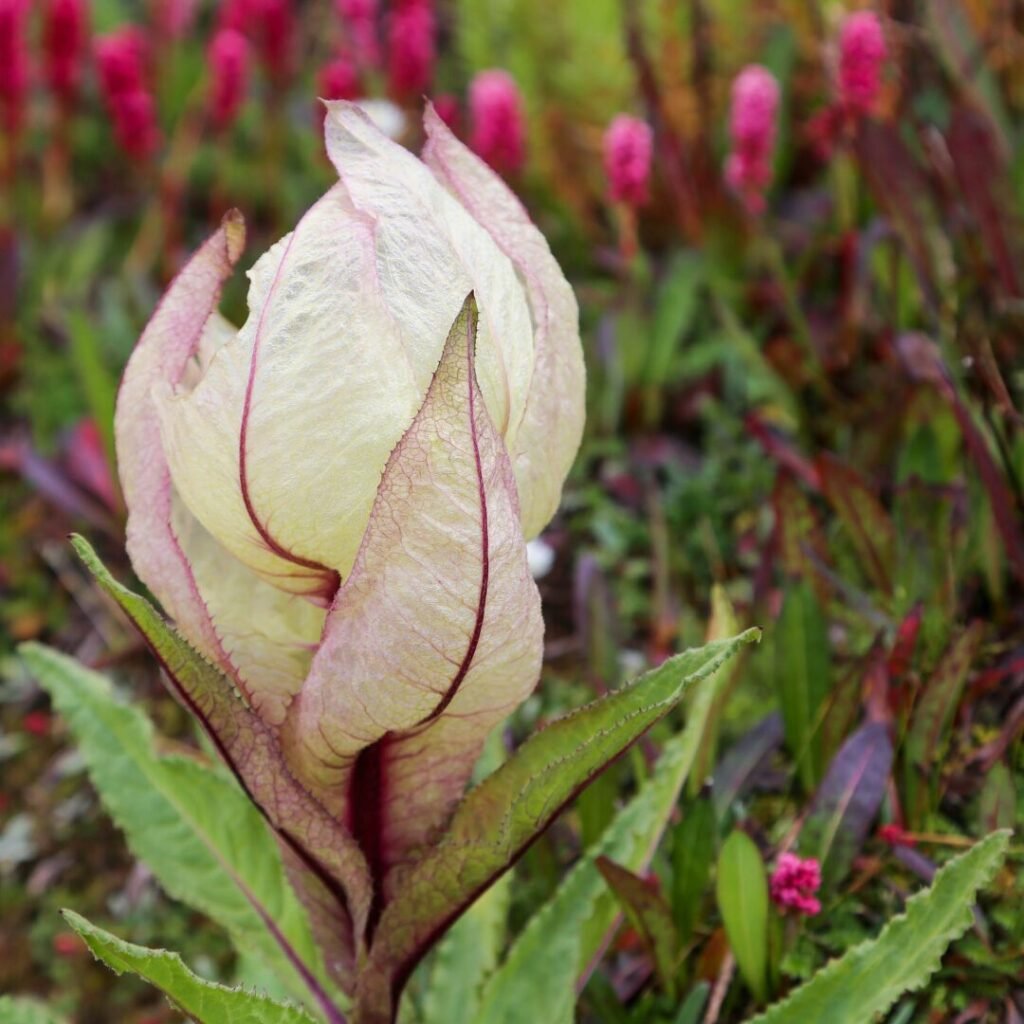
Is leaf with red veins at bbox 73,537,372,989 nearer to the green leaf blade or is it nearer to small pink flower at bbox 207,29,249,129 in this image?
the green leaf blade

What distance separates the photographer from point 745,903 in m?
1.19

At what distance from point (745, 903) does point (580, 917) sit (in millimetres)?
153

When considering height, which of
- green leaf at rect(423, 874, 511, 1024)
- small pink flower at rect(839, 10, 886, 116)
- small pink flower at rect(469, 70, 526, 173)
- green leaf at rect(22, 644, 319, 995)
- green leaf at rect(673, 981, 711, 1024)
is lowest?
green leaf at rect(423, 874, 511, 1024)

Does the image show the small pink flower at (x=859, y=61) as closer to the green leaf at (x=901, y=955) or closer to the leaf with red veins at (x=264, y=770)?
the green leaf at (x=901, y=955)

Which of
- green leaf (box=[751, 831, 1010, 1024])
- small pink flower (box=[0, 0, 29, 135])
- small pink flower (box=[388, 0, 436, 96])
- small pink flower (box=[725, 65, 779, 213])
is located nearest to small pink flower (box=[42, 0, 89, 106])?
small pink flower (box=[0, 0, 29, 135])

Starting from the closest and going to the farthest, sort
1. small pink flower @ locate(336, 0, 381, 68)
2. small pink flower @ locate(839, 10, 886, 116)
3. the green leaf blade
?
the green leaf blade
small pink flower @ locate(839, 10, 886, 116)
small pink flower @ locate(336, 0, 381, 68)

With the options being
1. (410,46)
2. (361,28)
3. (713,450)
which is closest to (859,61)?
(713,450)

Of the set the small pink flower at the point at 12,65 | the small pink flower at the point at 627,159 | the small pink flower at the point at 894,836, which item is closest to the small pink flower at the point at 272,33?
the small pink flower at the point at 12,65

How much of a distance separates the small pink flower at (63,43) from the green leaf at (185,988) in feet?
7.72

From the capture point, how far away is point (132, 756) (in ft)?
4.30

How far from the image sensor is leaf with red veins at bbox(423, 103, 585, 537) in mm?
906

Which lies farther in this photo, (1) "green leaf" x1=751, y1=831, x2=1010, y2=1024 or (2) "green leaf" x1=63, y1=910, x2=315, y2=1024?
(1) "green leaf" x1=751, y1=831, x2=1010, y2=1024

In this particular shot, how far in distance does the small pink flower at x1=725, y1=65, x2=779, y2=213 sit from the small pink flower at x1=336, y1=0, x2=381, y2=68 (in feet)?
3.17

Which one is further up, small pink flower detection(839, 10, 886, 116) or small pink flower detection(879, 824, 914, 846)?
small pink flower detection(839, 10, 886, 116)
